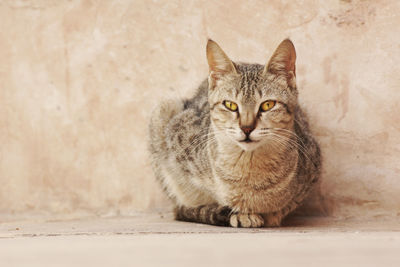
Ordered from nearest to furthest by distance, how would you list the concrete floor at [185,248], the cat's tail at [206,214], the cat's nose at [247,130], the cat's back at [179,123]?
the concrete floor at [185,248]
the cat's nose at [247,130]
the cat's tail at [206,214]
the cat's back at [179,123]

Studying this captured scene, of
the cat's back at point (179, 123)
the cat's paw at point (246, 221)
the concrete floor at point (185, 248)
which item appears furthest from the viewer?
the cat's back at point (179, 123)

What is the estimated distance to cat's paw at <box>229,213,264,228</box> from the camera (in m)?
2.91

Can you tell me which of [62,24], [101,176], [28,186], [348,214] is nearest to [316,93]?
[348,214]

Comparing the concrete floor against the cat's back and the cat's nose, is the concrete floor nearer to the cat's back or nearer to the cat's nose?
the cat's nose

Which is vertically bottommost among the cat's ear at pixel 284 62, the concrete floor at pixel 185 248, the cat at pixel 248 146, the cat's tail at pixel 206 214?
the cat's tail at pixel 206 214

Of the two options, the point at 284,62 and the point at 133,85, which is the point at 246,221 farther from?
the point at 133,85

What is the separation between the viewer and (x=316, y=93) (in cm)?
338

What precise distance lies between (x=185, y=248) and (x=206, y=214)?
1.20 metres

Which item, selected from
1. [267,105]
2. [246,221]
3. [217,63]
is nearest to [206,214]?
[246,221]

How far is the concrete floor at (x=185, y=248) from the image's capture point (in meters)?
1.64

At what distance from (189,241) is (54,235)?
774 millimetres

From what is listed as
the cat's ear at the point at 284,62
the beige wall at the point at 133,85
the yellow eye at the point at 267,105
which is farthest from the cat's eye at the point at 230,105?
the beige wall at the point at 133,85

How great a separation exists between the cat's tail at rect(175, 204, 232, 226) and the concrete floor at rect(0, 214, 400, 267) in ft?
0.43

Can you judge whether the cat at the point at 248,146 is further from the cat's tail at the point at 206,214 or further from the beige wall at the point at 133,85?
A: the beige wall at the point at 133,85
